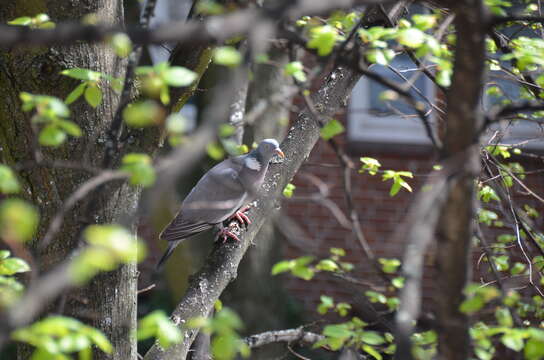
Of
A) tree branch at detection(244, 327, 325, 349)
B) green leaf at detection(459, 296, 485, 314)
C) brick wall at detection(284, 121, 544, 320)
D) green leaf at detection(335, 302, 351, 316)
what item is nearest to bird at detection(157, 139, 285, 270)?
tree branch at detection(244, 327, 325, 349)

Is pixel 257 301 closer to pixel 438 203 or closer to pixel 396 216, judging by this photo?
pixel 396 216

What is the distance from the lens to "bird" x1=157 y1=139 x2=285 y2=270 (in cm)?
276

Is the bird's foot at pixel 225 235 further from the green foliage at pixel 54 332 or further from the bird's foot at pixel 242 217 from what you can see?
the green foliage at pixel 54 332

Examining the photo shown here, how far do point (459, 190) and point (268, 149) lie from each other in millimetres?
1618

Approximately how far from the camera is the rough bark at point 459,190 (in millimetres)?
1166

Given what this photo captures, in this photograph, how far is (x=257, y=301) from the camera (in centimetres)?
419

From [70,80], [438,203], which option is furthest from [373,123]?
[438,203]

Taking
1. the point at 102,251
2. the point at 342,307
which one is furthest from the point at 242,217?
the point at 102,251

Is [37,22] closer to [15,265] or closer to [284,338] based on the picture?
[15,265]

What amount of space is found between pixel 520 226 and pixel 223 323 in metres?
1.50

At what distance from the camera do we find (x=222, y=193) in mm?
2955

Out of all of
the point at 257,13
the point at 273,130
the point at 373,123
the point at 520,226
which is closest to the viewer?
the point at 257,13

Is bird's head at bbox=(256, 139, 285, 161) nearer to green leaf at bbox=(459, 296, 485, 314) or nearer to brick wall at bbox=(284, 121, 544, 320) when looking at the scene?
green leaf at bbox=(459, 296, 485, 314)

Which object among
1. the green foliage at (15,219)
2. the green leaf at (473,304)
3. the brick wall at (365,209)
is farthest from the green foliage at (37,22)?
the brick wall at (365,209)
